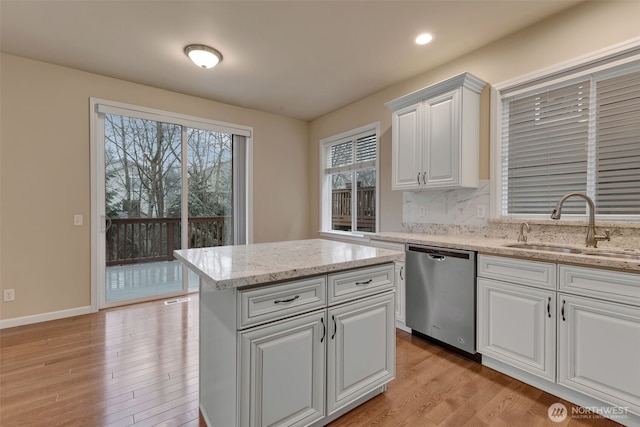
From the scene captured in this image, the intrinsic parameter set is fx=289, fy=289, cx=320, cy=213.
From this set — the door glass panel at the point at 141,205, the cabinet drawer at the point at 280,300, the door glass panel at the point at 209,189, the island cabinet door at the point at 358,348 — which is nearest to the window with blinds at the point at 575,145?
the island cabinet door at the point at 358,348

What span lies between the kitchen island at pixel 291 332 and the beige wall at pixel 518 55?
189 cm

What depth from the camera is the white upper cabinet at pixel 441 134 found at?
2.60 m

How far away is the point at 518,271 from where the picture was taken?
79.1 inches

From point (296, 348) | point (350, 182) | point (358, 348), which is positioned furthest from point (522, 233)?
point (350, 182)

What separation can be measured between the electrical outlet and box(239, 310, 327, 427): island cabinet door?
3301mm

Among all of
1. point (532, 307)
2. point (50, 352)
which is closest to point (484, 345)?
point (532, 307)

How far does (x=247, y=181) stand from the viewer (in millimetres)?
4555

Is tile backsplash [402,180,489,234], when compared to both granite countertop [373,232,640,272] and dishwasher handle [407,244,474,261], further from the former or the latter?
dishwasher handle [407,244,474,261]

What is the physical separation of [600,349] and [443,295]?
3.18ft

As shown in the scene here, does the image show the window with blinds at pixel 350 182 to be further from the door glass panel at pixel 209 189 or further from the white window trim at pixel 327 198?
the door glass panel at pixel 209 189

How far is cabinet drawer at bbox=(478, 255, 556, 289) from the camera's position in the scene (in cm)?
187

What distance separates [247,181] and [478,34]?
3409 mm

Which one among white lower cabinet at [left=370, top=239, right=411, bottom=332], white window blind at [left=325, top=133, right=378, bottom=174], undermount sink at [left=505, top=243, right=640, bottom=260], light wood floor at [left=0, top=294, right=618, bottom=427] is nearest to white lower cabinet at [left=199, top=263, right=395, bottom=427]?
light wood floor at [left=0, top=294, right=618, bottom=427]

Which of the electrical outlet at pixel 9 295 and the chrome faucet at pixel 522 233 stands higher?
the chrome faucet at pixel 522 233
